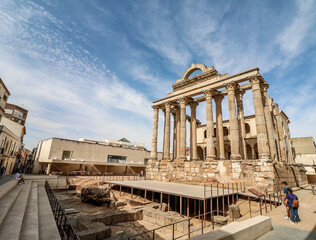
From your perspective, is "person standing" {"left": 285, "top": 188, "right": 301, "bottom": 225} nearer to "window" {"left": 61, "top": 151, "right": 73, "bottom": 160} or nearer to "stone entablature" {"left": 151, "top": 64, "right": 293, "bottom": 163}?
"stone entablature" {"left": 151, "top": 64, "right": 293, "bottom": 163}

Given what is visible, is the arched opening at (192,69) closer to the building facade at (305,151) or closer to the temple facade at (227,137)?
the temple facade at (227,137)

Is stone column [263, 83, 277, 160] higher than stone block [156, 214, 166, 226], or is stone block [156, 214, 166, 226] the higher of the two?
stone column [263, 83, 277, 160]

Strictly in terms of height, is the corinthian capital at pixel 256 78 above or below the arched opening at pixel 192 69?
below

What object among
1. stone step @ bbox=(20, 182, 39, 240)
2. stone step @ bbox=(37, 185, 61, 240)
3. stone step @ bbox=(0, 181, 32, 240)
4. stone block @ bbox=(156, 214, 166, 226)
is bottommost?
stone block @ bbox=(156, 214, 166, 226)

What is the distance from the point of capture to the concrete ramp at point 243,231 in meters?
3.88

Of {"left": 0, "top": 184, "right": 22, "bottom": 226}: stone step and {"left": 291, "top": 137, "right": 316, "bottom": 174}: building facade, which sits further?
{"left": 291, "top": 137, "right": 316, "bottom": 174}: building facade

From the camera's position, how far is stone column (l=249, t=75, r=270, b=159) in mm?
14000

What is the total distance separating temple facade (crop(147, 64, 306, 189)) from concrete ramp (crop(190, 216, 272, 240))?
8.26 m

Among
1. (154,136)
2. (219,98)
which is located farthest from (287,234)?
(154,136)

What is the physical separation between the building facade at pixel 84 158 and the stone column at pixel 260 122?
1011 inches

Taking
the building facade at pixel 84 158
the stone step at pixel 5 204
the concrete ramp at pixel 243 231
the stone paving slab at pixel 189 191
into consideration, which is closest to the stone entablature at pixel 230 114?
the stone paving slab at pixel 189 191

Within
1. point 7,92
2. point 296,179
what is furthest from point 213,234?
point 7,92

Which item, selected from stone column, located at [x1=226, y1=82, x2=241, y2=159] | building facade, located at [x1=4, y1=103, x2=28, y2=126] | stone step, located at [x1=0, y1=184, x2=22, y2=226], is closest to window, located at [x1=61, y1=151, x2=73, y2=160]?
building facade, located at [x1=4, y1=103, x2=28, y2=126]

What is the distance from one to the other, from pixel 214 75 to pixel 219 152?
8760mm
